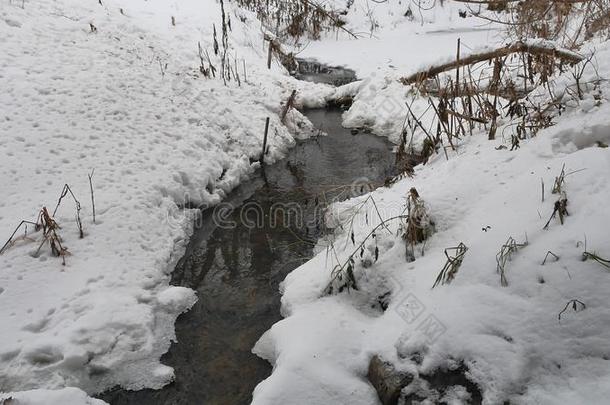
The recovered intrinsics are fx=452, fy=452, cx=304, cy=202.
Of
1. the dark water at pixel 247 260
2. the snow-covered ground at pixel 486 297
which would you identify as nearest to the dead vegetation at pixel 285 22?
the dark water at pixel 247 260

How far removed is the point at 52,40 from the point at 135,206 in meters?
3.08

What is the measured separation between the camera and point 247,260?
4.32 meters

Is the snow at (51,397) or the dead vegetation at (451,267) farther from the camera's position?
the dead vegetation at (451,267)

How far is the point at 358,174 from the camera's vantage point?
5895 mm

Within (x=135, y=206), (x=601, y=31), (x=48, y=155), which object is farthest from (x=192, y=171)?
(x=601, y=31)

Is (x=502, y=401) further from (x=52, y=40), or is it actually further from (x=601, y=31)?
(x=52, y=40)

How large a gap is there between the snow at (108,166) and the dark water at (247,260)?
6.4 inches

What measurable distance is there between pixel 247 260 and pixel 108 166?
5.60 ft

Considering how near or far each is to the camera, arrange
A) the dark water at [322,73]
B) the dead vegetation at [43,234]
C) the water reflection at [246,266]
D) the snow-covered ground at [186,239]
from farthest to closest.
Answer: the dark water at [322,73] → the dead vegetation at [43,234] → the water reflection at [246,266] → the snow-covered ground at [186,239]

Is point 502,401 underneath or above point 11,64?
underneath

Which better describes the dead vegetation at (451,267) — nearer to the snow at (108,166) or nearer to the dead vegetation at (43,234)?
the snow at (108,166)

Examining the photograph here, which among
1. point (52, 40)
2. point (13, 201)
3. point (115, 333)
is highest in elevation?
point (52, 40)

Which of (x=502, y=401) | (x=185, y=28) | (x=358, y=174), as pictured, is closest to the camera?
(x=502, y=401)

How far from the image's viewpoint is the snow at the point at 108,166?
123 inches
